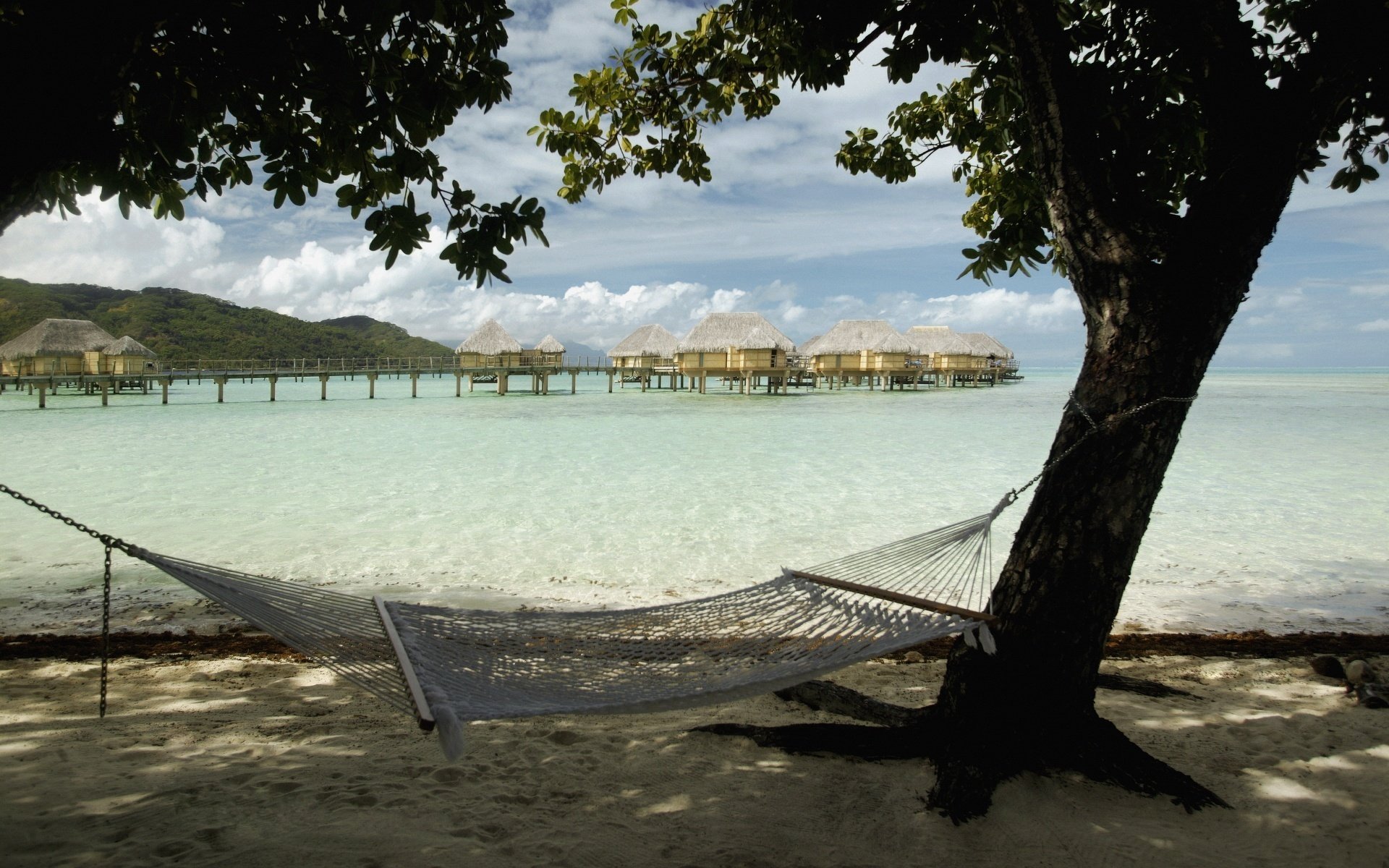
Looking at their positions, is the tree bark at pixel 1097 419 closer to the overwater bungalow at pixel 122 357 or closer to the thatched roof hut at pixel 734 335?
the thatched roof hut at pixel 734 335

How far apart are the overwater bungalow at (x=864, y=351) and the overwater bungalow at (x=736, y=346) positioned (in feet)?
13.6

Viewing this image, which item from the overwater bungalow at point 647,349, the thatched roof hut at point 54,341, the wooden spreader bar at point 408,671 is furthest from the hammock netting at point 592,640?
the thatched roof hut at point 54,341

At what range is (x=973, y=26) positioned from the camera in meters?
2.42

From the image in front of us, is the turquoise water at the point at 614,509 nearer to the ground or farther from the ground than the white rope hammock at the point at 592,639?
nearer to the ground

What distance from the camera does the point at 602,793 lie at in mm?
2023

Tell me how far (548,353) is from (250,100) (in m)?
28.8

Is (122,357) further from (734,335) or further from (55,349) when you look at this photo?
(734,335)

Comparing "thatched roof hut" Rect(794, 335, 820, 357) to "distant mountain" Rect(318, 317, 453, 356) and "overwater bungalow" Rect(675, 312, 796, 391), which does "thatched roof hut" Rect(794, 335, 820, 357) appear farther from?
"distant mountain" Rect(318, 317, 453, 356)

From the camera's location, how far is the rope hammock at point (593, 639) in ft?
5.02

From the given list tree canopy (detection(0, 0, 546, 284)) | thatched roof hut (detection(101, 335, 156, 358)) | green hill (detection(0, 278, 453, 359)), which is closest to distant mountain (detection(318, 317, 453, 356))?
green hill (detection(0, 278, 453, 359))

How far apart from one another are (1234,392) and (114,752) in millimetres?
39835

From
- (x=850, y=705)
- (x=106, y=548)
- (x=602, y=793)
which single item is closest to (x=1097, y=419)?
(x=850, y=705)

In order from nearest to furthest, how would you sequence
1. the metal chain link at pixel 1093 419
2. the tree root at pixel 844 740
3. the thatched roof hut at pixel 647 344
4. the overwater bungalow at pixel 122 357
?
1. the metal chain link at pixel 1093 419
2. the tree root at pixel 844 740
3. the overwater bungalow at pixel 122 357
4. the thatched roof hut at pixel 647 344

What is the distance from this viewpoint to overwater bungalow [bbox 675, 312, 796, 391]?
88.9 feet
